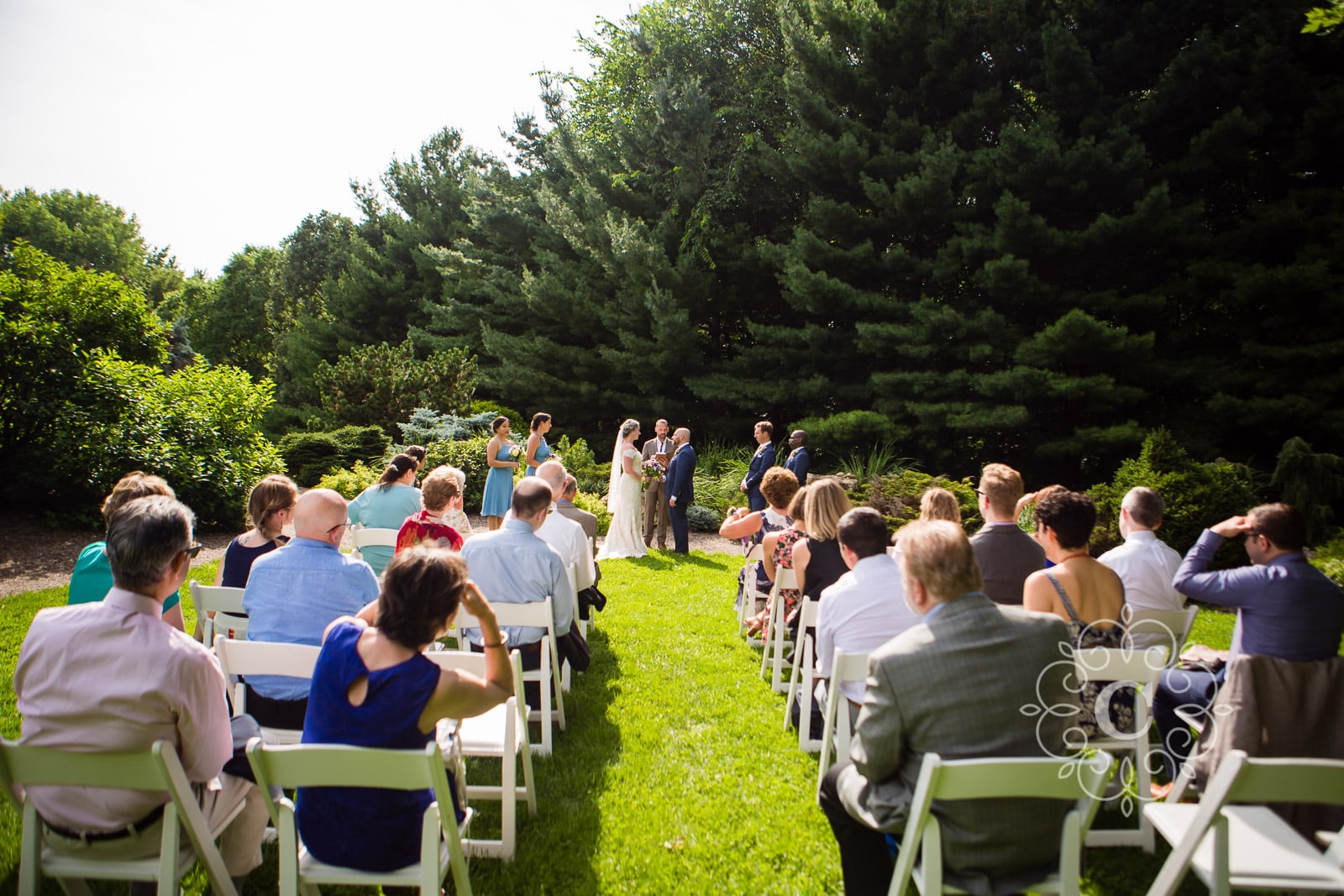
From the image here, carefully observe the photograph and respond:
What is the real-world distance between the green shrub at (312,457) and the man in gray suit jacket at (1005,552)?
14.8 metres

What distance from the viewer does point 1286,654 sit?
3.00m

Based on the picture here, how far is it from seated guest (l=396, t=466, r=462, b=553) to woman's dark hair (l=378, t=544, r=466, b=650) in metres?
2.17

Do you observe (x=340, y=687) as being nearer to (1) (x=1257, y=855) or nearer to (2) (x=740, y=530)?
(1) (x=1257, y=855)

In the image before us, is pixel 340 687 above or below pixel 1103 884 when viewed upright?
above

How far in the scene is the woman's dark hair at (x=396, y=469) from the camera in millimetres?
5887

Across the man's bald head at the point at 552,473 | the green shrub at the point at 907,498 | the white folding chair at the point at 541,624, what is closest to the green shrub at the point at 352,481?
the man's bald head at the point at 552,473

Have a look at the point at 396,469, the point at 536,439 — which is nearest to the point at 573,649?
the point at 396,469

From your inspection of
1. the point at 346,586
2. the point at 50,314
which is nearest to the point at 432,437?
the point at 50,314

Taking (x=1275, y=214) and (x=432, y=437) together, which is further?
(x=432, y=437)

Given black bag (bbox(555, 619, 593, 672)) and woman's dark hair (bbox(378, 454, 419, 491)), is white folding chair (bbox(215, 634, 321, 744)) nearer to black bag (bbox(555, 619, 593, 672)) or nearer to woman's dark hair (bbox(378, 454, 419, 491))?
black bag (bbox(555, 619, 593, 672))

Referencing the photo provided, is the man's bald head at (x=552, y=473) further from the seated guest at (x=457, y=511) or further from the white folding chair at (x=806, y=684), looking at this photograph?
the white folding chair at (x=806, y=684)

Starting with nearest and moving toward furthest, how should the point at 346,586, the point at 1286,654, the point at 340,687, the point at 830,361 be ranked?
1. the point at 340,687
2. the point at 1286,654
3. the point at 346,586
4. the point at 830,361

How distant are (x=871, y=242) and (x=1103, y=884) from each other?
1498cm

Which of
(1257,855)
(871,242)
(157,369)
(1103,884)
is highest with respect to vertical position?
(871,242)
